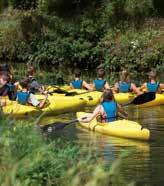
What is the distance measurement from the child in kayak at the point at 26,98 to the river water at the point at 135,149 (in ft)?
1.77

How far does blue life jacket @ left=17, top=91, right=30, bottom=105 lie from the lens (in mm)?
13062

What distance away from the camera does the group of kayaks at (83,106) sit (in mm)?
10367

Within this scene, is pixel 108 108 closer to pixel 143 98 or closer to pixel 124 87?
pixel 143 98

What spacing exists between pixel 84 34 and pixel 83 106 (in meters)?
10.8

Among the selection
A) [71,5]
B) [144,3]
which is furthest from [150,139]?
[71,5]

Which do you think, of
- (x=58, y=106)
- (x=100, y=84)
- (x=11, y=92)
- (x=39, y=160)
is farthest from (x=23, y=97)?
(x=39, y=160)

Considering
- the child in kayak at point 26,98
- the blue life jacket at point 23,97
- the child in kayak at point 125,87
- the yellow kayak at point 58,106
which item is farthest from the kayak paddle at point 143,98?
the blue life jacket at point 23,97

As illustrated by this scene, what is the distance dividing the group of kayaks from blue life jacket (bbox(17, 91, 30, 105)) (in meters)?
0.16

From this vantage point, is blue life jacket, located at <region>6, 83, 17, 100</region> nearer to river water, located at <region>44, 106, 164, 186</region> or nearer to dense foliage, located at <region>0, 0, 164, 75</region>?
river water, located at <region>44, 106, 164, 186</region>

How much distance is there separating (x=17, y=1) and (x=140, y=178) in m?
21.9

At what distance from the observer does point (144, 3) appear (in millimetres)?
26188

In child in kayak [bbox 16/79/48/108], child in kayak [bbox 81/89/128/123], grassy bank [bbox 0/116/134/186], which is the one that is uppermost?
grassy bank [bbox 0/116/134/186]

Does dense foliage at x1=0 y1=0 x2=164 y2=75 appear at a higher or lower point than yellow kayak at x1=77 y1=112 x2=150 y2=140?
lower

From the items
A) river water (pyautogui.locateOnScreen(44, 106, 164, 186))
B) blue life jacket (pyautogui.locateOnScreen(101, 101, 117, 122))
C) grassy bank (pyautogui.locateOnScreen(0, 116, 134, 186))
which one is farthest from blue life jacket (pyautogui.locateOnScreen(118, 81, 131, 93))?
grassy bank (pyautogui.locateOnScreen(0, 116, 134, 186))
